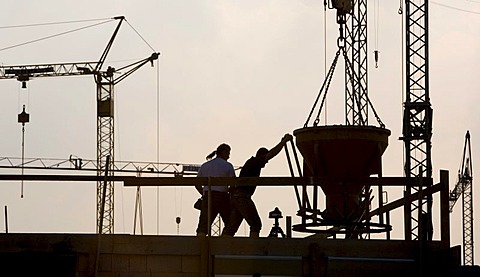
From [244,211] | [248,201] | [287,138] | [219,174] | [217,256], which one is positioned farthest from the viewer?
[287,138]

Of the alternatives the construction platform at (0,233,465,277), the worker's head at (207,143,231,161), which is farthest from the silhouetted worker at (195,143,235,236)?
the construction platform at (0,233,465,277)

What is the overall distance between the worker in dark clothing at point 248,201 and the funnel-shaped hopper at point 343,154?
3.49 feet

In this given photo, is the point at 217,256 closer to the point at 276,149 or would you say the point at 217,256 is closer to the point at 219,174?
the point at 219,174

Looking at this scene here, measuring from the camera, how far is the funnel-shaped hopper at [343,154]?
19297 millimetres

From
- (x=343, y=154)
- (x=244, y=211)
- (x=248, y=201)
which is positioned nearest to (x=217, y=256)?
(x=244, y=211)

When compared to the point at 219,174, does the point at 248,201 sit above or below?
below

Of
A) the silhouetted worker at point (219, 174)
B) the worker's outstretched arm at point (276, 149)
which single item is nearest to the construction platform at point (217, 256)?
the silhouetted worker at point (219, 174)

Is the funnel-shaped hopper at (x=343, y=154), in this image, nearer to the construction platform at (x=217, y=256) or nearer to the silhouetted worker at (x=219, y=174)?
the silhouetted worker at (x=219, y=174)

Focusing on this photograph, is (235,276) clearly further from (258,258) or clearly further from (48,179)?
(48,179)

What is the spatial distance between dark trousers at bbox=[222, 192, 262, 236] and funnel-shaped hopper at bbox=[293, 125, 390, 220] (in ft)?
4.27

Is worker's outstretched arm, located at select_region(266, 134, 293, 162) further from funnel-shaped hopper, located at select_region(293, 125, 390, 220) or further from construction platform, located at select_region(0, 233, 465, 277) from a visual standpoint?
construction platform, located at select_region(0, 233, 465, 277)

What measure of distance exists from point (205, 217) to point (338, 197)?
256 centimetres

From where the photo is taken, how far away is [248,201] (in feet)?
60.5

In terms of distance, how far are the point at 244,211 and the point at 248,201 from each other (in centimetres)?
21
